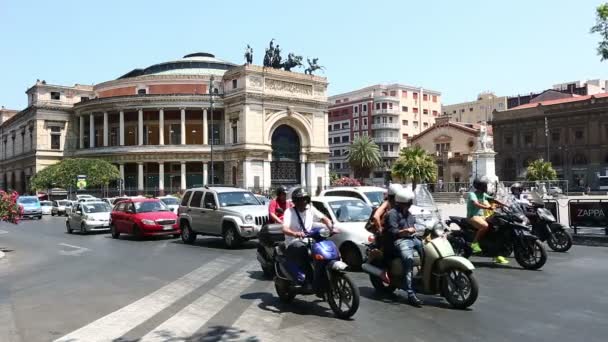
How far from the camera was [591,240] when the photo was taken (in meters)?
15.2

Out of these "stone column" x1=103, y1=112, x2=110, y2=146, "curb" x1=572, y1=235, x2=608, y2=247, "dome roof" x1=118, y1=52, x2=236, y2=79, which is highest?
"dome roof" x1=118, y1=52, x2=236, y2=79

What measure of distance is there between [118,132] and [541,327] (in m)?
64.1

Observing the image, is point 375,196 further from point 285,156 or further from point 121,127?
point 121,127

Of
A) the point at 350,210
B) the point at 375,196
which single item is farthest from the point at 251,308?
the point at 375,196

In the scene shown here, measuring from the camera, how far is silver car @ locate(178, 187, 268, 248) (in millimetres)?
15094

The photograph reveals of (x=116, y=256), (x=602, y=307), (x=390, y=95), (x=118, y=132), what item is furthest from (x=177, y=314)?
(x=390, y=95)

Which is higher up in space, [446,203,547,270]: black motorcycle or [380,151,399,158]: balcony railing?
[380,151,399,158]: balcony railing

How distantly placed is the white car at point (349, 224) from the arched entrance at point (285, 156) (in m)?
49.0

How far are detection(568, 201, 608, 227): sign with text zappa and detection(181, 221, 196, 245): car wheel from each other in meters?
11.8

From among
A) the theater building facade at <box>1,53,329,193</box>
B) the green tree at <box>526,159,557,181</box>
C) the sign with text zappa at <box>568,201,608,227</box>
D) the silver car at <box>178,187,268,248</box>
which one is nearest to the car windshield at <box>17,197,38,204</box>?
the theater building facade at <box>1,53,329,193</box>

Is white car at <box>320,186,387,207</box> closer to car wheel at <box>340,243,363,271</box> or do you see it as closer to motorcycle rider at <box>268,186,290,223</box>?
car wheel at <box>340,243,363,271</box>

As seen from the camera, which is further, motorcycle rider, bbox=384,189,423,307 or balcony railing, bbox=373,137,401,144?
balcony railing, bbox=373,137,401,144

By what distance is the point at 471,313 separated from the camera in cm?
714

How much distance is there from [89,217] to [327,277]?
61.0 feet
